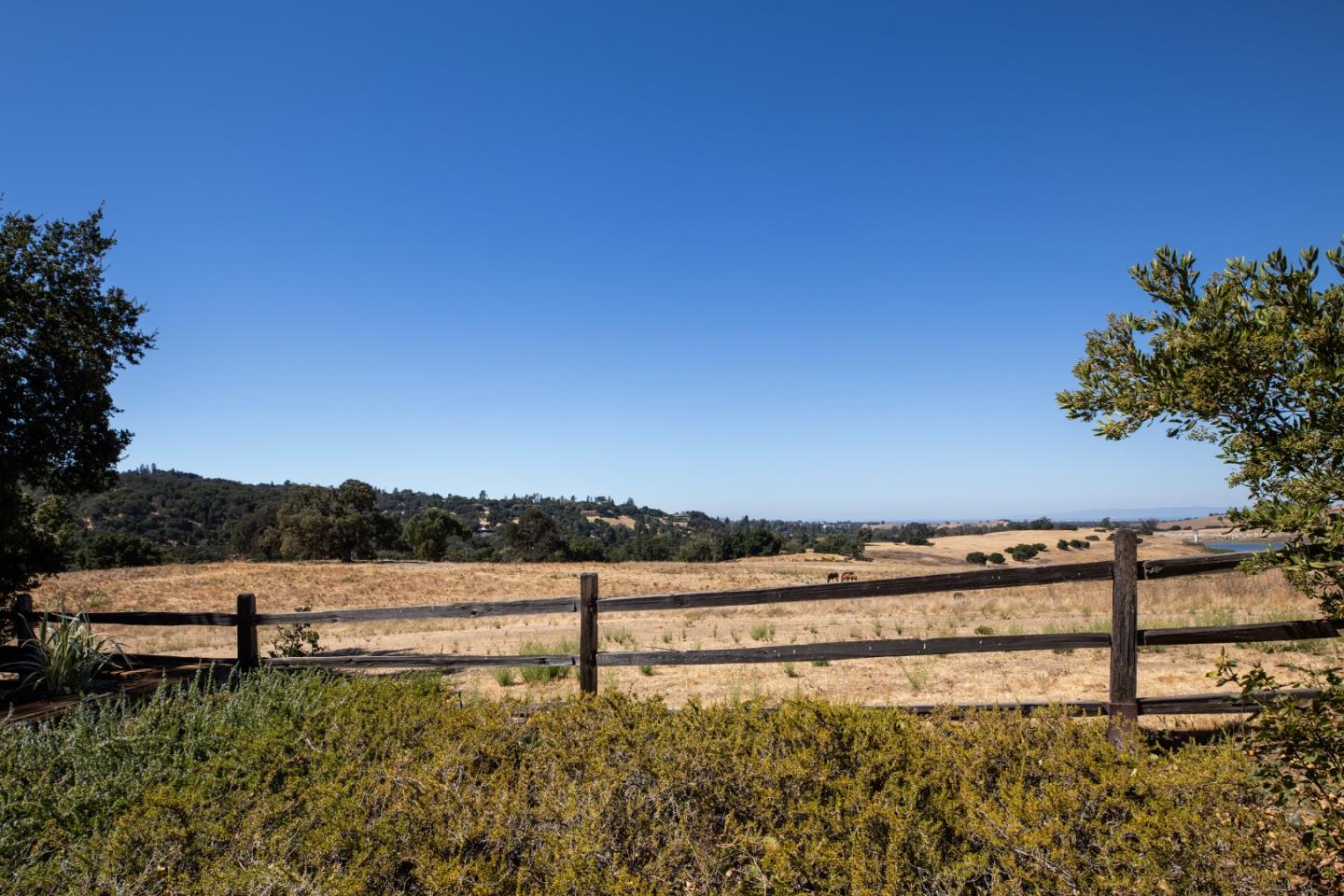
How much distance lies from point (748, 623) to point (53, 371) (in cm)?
1497

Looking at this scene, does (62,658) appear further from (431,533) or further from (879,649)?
(431,533)

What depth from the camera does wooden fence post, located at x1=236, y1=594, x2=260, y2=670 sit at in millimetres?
8367

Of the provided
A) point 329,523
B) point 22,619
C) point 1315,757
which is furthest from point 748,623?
point 329,523

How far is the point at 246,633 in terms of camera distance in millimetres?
8383

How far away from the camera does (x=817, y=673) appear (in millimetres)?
9398

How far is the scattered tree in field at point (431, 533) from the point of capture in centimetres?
7019

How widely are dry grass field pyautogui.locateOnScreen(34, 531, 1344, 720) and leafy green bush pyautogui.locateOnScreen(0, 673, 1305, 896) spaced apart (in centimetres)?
159

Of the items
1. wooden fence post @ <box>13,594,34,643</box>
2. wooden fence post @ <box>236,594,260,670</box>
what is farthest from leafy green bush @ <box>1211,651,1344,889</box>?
wooden fence post @ <box>13,594,34,643</box>

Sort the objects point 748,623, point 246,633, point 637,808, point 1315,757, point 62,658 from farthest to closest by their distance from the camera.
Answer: point 748,623, point 246,633, point 62,658, point 637,808, point 1315,757

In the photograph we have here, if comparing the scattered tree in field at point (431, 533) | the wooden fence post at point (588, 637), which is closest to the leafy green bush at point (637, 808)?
the wooden fence post at point (588, 637)

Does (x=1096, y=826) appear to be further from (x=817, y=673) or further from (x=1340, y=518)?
(x=817, y=673)

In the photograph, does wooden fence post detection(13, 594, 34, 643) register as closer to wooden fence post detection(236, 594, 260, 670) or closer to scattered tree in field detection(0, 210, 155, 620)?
scattered tree in field detection(0, 210, 155, 620)

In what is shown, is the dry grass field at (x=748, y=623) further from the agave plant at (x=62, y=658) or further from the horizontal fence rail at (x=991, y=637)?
the agave plant at (x=62, y=658)

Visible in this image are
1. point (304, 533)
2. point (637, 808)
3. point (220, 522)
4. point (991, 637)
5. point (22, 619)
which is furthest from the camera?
point (220, 522)
